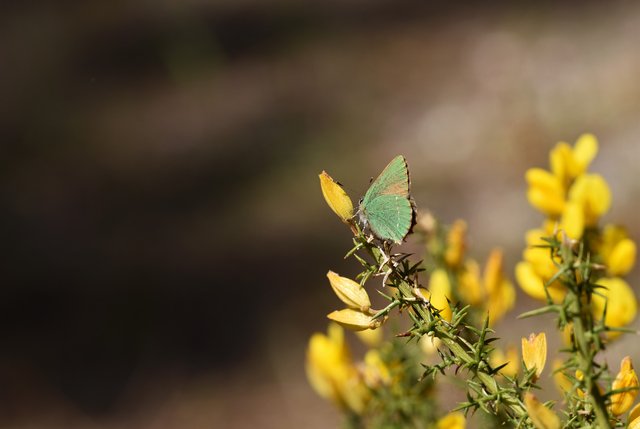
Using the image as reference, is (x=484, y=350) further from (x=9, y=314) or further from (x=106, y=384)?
(x=9, y=314)

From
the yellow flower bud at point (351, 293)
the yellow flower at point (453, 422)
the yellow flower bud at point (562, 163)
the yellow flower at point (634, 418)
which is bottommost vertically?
the yellow flower at point (453, 422)

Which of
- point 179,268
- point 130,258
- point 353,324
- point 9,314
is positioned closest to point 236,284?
point 179,268

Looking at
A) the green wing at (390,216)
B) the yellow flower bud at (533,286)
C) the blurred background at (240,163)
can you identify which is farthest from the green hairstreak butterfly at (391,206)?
the blurred background at (240,163)

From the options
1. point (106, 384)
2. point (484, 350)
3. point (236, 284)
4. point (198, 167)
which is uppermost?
point (484, 350)

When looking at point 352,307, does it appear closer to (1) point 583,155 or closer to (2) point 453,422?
(2) point 453,422

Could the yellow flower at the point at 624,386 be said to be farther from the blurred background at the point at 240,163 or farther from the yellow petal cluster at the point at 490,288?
the blurred background at the point at 240,163

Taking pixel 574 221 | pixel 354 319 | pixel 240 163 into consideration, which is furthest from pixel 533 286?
pixel 240 163
